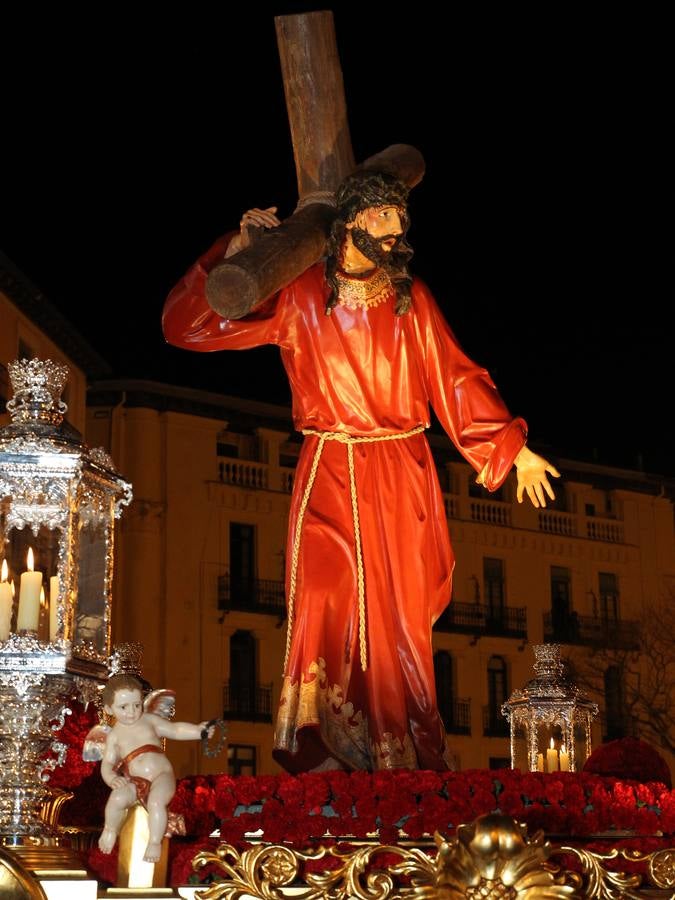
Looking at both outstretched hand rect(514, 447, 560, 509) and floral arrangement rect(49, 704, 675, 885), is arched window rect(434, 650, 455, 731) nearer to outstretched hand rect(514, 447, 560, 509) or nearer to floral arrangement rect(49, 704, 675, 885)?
outstretched hand rect(514, 447, 560, 509)

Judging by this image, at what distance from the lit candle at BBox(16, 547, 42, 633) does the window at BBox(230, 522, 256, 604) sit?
81.1 ft

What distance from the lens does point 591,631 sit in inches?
1379

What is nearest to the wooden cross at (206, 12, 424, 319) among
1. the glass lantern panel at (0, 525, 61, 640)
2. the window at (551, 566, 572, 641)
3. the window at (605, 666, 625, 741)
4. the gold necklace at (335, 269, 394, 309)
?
the gold necklace at (335, 269, 394, 309)

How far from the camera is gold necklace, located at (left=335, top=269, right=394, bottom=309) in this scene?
8289 millimetres

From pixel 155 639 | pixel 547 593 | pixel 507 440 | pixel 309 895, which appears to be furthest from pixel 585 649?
pixel 309 895

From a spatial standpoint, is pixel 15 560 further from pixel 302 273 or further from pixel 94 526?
pixel 302 273

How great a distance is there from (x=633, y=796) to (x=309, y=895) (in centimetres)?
160

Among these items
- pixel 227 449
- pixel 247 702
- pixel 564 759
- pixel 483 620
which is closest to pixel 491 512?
pixel 483 620

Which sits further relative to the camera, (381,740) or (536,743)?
(536,743)

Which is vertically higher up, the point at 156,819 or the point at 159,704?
A: the point at 159,704

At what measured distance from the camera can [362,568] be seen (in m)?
8.06

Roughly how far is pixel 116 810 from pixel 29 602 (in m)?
0.98

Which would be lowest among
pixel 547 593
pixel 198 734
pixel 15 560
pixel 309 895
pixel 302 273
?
pixel 309 895

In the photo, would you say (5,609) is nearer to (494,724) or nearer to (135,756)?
(135,756)
